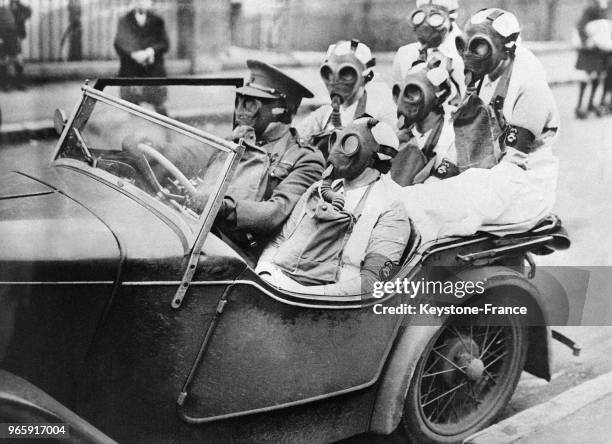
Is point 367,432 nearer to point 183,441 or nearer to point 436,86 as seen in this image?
point 183,441

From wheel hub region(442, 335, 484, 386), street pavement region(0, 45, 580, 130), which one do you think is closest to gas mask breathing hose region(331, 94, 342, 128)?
street pavement region(0, 45, 580, 130)

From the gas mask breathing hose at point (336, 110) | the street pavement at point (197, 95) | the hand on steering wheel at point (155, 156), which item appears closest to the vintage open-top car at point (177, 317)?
the hand on steering wheel at point (155, 156)

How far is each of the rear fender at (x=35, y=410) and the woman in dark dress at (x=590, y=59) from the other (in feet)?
7.90

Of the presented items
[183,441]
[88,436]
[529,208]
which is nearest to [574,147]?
[529,208]

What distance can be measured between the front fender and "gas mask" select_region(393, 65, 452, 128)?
78 centimetres

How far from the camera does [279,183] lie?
332 cm

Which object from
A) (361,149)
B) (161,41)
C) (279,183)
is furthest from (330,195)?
(161,41)

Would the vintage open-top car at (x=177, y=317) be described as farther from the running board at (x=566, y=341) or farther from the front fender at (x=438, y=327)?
the running board at (x=566, y=341)

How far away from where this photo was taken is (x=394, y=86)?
3.40 meters

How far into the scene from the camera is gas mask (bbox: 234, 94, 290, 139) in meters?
3.43

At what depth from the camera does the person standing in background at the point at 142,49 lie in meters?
3.32

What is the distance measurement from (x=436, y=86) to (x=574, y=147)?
0.66 meters

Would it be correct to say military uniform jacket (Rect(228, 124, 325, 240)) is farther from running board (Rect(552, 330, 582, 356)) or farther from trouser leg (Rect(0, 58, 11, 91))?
running board (Rect(552, 330, 582, 356))

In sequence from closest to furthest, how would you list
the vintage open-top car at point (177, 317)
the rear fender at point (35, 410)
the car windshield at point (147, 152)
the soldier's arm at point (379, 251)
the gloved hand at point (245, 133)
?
the rear fender at point (35, 410)
the vintage open-top car at point (177, 317)
the car windshield at point (147, 152)
the soldier's arm at point (379, 251)
the gloved hand at point (245, 133)
